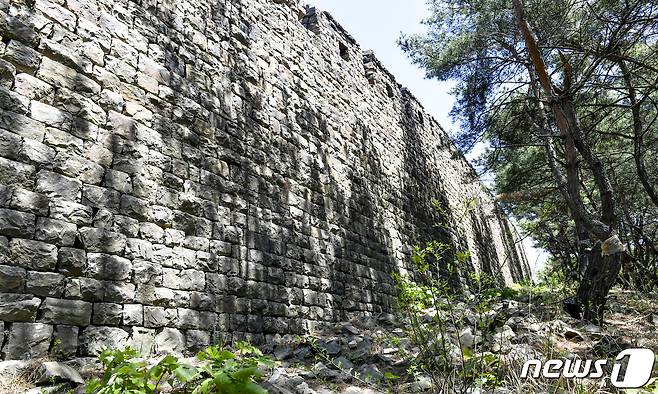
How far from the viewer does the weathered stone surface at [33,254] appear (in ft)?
8.97

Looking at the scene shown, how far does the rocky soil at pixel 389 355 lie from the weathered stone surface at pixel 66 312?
0.24m

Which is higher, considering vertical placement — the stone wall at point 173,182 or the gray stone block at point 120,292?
the stone wall at point 173,182

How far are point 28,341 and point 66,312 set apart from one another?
0.26 metres

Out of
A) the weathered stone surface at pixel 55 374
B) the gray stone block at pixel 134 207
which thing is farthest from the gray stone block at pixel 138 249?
the weathered stone surface at pixel 55 374

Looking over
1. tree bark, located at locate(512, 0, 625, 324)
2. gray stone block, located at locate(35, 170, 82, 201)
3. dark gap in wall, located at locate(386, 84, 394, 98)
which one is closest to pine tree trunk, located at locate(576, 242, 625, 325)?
tree bark, located at locate(512, 0, 625, 324)

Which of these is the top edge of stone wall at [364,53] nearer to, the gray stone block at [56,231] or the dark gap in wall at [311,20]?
the dark gap in wall at [311,20]

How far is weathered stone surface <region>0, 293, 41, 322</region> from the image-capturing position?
261 centimetres

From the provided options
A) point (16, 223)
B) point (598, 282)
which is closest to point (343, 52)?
point (598, 282)

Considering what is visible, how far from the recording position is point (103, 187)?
10.9 ft

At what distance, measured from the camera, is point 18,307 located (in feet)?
8.75

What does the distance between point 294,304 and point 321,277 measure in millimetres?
704

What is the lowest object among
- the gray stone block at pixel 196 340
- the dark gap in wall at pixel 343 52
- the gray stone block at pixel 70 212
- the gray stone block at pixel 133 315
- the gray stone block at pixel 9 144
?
the gray stone block at pixel 196 340

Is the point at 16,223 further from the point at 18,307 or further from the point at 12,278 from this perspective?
the point at 18,307

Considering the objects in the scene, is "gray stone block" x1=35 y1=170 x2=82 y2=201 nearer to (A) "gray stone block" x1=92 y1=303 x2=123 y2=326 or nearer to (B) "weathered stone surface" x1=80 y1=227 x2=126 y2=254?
(B) "weathered stone surface" x1=80 y1=227 x2=126 y2=254
